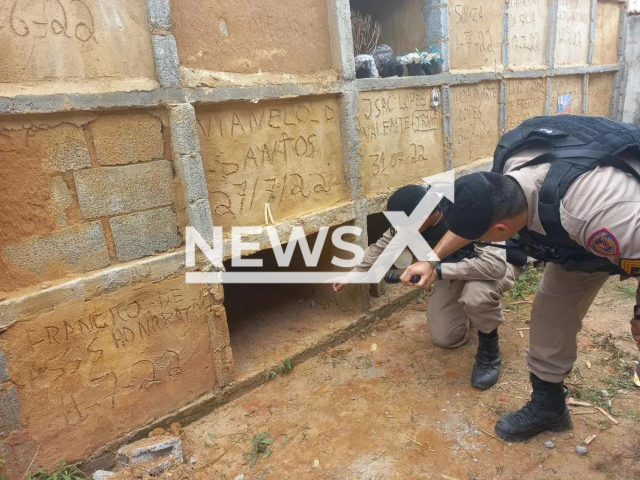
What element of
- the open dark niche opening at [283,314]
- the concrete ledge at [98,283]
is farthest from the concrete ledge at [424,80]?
the concrete ledge at [98,283]

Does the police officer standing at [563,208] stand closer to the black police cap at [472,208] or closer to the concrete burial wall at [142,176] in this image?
the black police cap at [472,208]

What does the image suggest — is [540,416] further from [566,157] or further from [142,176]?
[142,176]

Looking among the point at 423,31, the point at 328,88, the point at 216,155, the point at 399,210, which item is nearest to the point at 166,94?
the point at 216,155

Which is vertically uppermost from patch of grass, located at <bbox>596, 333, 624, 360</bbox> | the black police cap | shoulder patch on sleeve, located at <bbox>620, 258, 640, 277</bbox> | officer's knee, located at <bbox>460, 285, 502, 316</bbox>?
the black police cap

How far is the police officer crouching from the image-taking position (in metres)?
3.06

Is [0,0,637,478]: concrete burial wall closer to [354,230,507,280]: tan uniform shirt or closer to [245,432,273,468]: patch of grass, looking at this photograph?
[245,432,273,468]: patch of grass

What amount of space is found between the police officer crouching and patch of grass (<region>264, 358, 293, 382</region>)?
0.77m

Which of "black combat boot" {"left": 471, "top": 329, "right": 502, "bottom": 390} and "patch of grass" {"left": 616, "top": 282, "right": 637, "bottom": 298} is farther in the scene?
"patch of grass" {"left": 616, "top": 282, "right": 637, "bottom": 298}

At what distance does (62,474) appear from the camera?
7.93ft

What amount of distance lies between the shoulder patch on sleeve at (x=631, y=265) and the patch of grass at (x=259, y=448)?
2.12m

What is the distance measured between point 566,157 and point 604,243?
1.30 ft

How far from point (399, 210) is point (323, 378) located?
141cm

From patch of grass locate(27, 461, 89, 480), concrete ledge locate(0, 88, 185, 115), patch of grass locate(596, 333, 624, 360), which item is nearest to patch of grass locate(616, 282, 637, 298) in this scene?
patch of grass locate(596, 333, 624, 360)

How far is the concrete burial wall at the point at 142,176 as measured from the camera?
2.25m
